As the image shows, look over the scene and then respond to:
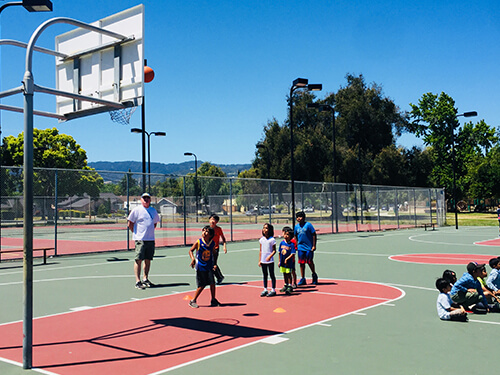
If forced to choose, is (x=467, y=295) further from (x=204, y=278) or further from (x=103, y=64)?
(x=103, y=64)

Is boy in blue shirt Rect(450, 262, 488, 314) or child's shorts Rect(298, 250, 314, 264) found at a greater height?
child's shorts Rect(298, 250, 314, 264)

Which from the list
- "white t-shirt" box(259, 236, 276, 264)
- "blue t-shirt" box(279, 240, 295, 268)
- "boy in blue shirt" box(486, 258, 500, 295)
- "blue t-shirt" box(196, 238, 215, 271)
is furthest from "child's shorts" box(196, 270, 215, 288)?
"boy in blue shirt" box(486, 258, 500, 295)

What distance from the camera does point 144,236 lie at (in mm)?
11680

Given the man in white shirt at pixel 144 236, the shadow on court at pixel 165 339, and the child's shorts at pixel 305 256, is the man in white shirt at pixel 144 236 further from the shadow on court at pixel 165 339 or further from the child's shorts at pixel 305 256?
the shadow on court at pixel 165 339

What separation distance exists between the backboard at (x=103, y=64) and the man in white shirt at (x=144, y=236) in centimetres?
329

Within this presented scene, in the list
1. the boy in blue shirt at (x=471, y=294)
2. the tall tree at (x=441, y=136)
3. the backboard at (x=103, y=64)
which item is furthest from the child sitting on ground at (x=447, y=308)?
the tall tree at (x=441, y=136)

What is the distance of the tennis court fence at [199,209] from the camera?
28011 millimetres

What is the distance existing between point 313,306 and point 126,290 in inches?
175

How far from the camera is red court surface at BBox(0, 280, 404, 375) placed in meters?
6.07

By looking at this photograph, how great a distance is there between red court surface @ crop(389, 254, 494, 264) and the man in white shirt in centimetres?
871

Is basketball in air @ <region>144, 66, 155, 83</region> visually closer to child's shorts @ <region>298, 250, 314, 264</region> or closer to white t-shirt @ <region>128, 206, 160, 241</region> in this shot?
white t-shirt @ <region>128, 206, 160, 241</region>

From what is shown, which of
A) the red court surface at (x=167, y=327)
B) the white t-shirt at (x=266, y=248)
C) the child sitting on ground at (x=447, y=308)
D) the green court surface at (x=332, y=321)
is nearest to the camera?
the green court surface at (x=332, y=321)

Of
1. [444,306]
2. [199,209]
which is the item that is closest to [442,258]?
[444,306]

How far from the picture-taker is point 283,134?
53250 mm
